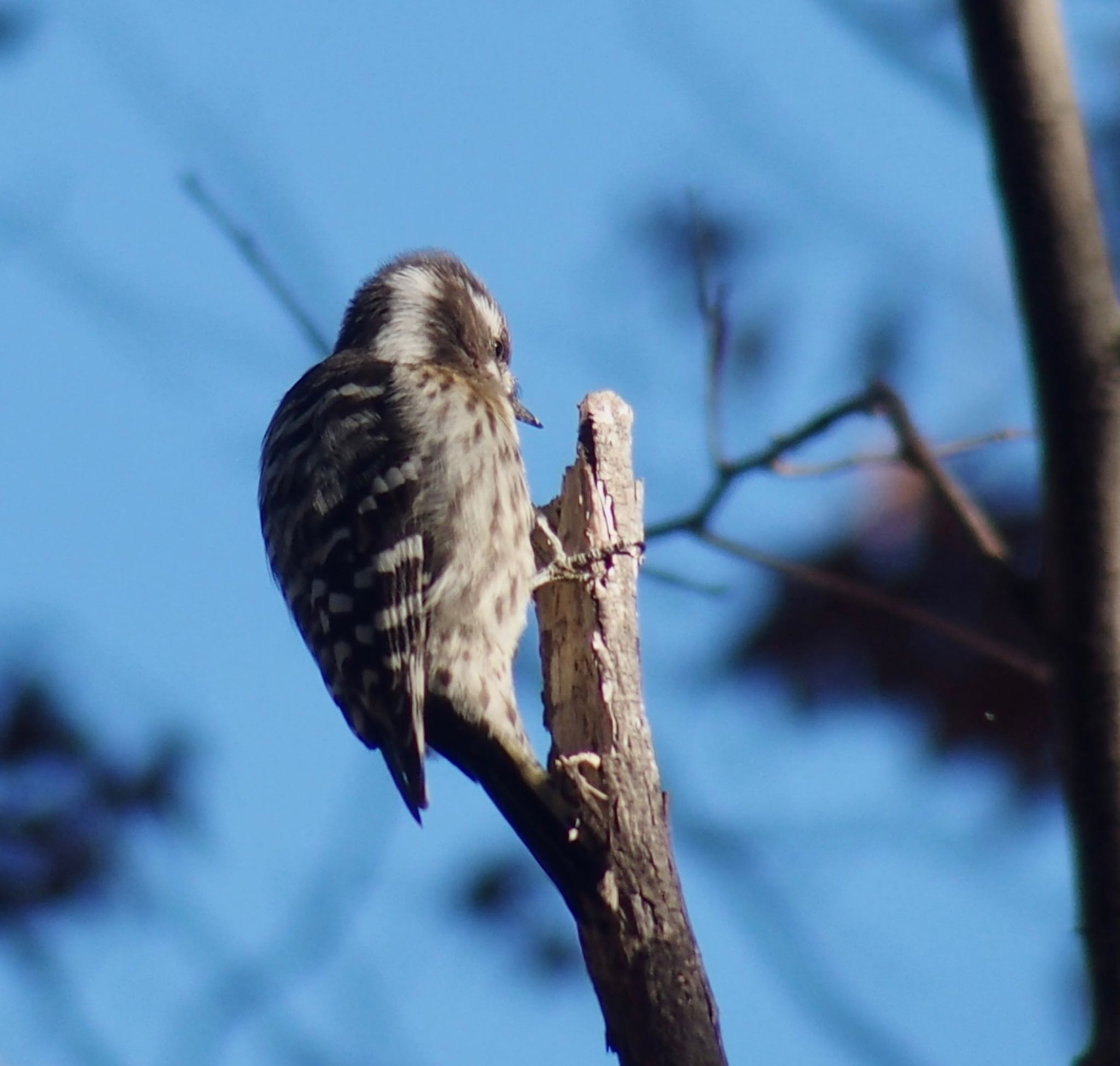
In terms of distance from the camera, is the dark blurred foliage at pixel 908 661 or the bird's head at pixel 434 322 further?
the dark blurred foliage at pixel 908 661

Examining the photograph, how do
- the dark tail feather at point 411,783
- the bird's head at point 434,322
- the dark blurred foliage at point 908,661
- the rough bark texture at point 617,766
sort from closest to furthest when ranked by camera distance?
1. the rough bark texture at point 617,766
2. the dark tail feather at point 411,783
3. the bird's head at point 434,322
4. the dark blurred foliage at point 908,661

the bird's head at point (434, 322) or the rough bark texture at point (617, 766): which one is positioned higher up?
the bird's head at point (434, 322)

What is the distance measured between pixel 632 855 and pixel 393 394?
1670mm

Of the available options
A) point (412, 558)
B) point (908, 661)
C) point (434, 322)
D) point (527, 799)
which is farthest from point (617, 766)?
point (908, 661)

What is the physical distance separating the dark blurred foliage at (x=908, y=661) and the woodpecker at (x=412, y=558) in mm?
1722

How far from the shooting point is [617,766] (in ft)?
10.7

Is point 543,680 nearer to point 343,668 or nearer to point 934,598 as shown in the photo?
point 343,668

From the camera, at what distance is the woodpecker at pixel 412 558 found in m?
3.72

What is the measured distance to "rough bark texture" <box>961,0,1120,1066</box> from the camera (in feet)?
3.70

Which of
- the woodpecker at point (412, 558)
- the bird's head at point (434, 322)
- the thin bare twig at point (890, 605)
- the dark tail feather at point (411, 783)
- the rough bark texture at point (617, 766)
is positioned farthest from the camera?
the bird's head at point (434, 322)

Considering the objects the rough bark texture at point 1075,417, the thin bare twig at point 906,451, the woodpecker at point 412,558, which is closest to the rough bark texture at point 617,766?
Answer: the woodpecker at point 412,558

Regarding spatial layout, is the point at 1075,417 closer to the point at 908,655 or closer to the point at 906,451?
the point at 906,451

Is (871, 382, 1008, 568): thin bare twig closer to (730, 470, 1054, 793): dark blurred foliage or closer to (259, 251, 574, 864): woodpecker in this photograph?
(259, 251, 574, 864): woodpecker

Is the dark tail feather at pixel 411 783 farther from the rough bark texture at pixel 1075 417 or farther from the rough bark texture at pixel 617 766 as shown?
the rough bark texture at pixel 1075 417
